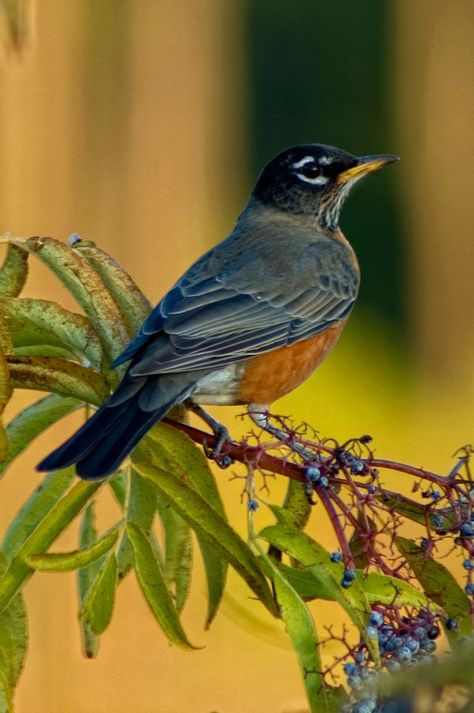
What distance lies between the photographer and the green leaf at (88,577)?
5.19 feet

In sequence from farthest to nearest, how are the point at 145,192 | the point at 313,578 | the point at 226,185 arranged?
the point at 226,185 < the point at 145,192 < the point at 313,578

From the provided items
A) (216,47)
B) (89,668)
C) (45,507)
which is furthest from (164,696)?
(216,47)

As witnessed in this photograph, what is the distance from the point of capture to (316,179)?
3207 mm

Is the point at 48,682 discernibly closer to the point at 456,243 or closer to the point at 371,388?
the point at 371,388

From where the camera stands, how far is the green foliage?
1.39 metres

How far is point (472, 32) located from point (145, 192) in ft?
6.20

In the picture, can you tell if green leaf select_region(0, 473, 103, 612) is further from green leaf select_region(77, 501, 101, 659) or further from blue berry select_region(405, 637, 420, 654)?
blue berry select_region(405, 637, 420, 654)

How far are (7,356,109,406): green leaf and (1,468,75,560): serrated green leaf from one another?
19cm

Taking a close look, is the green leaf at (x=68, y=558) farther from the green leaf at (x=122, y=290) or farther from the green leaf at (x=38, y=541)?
the green leaf at (x=122, y=290)

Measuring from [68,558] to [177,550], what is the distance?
0.34 metres

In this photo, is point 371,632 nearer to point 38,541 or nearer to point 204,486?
point 204,486

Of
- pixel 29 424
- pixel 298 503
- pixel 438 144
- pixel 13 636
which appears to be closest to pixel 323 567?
pixel 298 503

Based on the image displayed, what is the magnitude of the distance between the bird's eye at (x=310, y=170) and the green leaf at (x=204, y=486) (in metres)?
1.76

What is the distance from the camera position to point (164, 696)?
3830 millimetres
